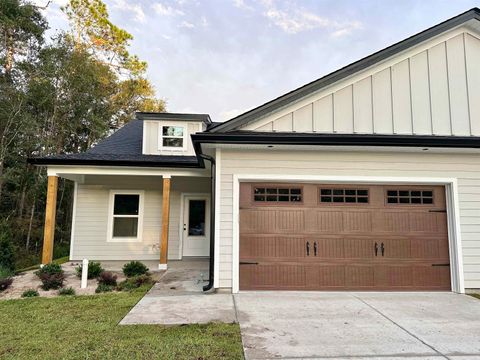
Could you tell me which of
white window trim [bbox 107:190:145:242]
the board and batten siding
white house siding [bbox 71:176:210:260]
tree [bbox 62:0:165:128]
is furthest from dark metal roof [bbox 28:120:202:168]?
tree [bbox 62:0:165:128]

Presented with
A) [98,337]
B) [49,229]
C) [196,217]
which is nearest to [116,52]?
[196,217]

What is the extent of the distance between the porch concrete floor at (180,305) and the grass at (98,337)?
213 millimetres

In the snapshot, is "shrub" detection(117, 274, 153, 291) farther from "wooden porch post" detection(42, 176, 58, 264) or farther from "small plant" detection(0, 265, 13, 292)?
"wooden porch post" detection(42, 176, 58, 264)

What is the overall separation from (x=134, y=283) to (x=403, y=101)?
6.51m

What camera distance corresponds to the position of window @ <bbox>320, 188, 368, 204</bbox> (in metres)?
5.90

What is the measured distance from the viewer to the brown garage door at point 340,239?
223 inches

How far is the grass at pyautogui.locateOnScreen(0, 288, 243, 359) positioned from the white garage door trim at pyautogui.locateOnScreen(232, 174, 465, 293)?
2135 millimetres

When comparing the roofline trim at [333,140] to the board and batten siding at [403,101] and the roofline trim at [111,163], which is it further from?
the roofline trim at [111,163]

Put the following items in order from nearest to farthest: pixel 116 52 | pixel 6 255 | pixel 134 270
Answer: pixel 134 270, pixel 6 255, pixel 116 52

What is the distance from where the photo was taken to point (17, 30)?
13.5 m

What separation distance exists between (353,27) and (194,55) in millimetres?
8189

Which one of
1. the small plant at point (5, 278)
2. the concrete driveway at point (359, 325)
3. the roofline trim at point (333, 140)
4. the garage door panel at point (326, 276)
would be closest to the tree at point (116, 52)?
the small plant at point (5, 278)

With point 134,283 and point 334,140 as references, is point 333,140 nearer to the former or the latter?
point 334,140

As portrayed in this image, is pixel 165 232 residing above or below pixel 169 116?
below
